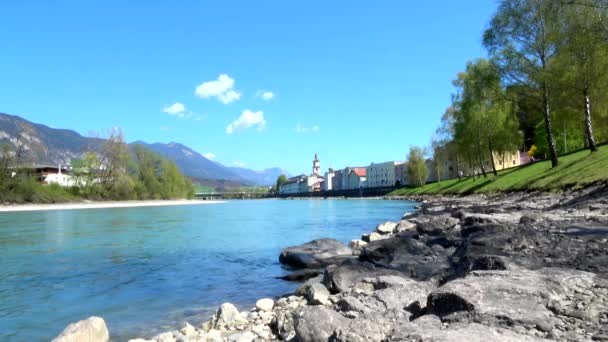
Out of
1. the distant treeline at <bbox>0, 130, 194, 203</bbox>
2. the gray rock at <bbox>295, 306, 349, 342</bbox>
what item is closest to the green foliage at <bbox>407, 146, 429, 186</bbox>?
the distant treeline at <bbox>0, 130, 194, 203</bbox>

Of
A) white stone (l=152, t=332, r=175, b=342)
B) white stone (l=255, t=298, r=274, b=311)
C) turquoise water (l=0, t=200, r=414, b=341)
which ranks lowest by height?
turquoise water (l=0, t=200, r=414, b=341)

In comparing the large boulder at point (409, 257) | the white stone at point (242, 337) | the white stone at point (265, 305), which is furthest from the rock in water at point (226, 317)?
the large boulder at point (409, 257)

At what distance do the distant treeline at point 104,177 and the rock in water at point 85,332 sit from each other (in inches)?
3440

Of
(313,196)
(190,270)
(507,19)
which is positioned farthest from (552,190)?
(313,196)

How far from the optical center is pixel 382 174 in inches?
7343

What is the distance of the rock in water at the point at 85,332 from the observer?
645 centimetres

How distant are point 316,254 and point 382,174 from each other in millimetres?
174756

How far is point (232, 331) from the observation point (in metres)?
7.32

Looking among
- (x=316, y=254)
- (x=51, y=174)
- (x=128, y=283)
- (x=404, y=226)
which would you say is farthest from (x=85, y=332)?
(x=51, y=174)

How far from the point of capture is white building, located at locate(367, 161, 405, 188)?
7062 inches

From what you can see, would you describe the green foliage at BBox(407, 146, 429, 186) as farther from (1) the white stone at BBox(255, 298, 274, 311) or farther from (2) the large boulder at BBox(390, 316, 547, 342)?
(2) the large boulder at BBox(390, 316, 547, 342)

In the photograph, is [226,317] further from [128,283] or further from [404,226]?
[404,226]

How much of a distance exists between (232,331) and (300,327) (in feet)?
7.18

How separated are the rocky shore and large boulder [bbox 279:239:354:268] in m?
0.83
